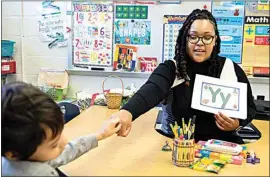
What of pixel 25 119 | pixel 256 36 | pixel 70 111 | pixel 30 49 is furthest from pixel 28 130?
pixel 30 49

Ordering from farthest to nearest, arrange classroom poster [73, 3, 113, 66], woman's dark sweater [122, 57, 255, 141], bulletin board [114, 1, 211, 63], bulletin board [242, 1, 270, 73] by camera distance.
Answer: classroom poster [73, 3, 113, 66], bulletin board [114, 1, 211, 63], bulletin board [242, 1, 270, 73], woman's dark sweater [122, 57, 255, 141]

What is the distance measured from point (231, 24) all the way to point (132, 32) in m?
0.75

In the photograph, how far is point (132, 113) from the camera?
1489mm

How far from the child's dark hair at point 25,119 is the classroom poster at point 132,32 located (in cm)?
203

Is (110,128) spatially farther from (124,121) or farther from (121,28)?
(121,28)

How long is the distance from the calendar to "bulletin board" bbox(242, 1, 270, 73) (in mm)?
479

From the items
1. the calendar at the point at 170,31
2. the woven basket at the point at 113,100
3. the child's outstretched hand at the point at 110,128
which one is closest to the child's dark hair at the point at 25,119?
the child's outstretched hand at the point at 110,128

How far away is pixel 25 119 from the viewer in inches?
34.0

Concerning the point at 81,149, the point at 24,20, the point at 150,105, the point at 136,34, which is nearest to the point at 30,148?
the point at 81,149

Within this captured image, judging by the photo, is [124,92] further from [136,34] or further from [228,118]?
[228,118]

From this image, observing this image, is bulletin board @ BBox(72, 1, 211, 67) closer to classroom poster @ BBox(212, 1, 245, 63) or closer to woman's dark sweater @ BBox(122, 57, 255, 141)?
classroom poster @ BBox(212, 1, 245, 63)

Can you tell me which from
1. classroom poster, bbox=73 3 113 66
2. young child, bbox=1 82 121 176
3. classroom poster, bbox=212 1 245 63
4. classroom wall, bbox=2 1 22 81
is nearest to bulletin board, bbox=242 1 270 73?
classroom poster, bbox=212 1 245 63

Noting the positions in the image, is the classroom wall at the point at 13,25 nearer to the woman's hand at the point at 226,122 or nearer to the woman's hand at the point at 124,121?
the woman's hand at the point at 124,121

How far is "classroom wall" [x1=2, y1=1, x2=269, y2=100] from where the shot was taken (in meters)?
3.04
